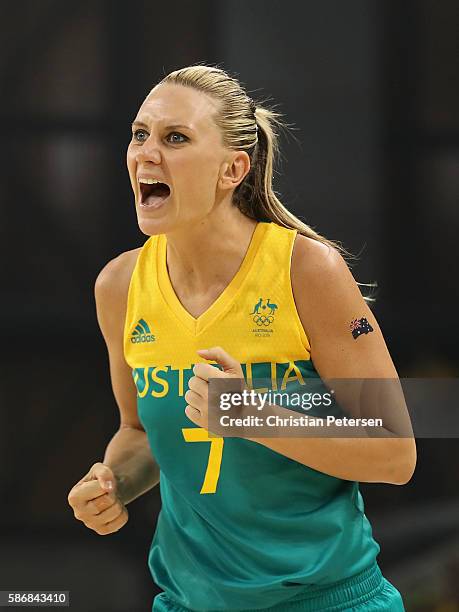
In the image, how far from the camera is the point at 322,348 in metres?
1.17

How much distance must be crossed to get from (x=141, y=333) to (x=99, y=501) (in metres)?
0.21

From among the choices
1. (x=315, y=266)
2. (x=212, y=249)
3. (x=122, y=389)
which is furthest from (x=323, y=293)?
(x=122, y=389)

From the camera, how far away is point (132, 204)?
161 cm

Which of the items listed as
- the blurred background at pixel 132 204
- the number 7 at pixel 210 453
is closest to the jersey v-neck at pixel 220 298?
the number 7 at pixel 210 453

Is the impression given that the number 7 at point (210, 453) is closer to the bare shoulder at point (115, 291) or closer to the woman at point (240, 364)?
the woman at point (240, 364)

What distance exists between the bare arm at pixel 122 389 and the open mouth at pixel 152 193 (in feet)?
0.47

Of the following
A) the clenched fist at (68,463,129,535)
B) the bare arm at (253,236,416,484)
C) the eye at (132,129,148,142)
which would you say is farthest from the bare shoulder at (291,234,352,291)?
the clenched fist at (68,463,129,535)

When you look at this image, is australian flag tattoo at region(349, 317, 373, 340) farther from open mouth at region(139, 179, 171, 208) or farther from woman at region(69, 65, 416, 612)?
open mouth at region(139, 179, 171, 208)

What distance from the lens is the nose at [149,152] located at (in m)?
1.17

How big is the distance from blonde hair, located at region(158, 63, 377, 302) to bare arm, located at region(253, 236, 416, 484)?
0.22 feet

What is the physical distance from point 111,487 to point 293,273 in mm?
349

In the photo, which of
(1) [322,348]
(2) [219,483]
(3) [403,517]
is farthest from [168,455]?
(3) [403,517]

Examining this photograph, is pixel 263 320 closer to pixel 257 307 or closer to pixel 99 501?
pixel 257 307

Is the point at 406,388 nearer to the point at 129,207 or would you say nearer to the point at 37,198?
the point at 129,207
